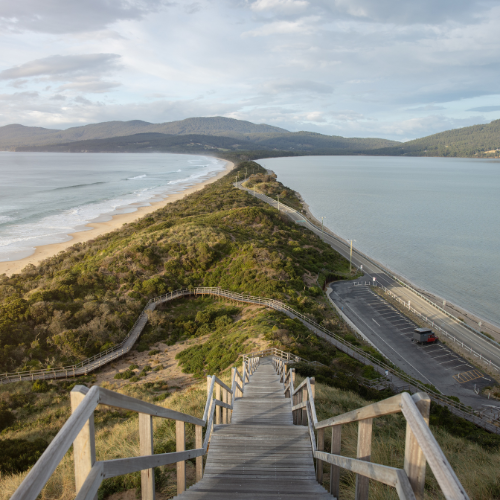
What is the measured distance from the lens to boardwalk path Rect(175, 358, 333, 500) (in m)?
3.85

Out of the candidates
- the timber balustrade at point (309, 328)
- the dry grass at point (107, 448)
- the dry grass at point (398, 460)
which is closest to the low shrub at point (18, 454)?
the dry grass at point (107, 448)

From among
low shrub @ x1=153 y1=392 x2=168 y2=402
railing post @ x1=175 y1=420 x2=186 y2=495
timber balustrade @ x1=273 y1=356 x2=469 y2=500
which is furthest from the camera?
low shrub @ x1=153 y1=392 x2=168 y2=402

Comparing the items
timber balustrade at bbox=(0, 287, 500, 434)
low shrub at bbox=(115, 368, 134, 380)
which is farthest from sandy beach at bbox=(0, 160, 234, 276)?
low shrub at bbox=(115, 368, 134, 380)

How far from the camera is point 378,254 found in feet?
181

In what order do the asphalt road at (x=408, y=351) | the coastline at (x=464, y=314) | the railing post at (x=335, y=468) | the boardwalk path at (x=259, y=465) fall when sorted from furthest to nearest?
the coastline at (x=464, y=314), the asphalt road at (x=408, y=351), the boardwalk path at (x=259, y=465), the railing post at (x=335, y=468)

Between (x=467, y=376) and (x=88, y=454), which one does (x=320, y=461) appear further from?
(x=467, y=376)

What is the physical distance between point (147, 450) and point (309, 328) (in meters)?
21.5

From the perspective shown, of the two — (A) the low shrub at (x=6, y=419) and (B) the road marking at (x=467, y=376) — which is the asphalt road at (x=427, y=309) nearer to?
(B) the road marking at (x=467, y=376)

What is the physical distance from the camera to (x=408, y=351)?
26.2m

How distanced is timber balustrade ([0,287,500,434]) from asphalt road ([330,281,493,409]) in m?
2.88

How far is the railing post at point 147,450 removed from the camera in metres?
2.87

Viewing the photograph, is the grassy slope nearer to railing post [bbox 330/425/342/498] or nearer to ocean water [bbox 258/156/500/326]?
railing post [bbox 330/425/342/498]

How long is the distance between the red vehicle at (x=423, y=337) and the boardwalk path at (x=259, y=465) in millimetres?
23435

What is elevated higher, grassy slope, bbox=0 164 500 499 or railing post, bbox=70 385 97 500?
railing post, bbox=70 385 97 500
